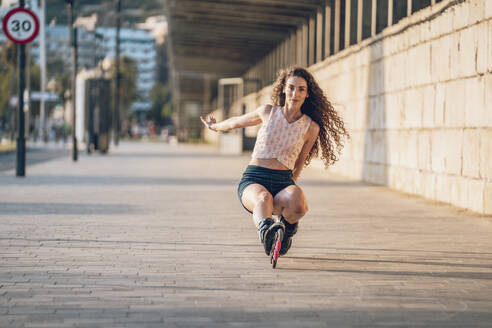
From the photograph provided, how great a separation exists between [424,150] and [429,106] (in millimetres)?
709

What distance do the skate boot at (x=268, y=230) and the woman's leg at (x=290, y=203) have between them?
1.10 feet

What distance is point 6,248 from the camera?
23.6ft

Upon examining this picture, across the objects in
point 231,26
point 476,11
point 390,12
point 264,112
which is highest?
point 231,26

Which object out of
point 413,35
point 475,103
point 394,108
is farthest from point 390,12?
point 475,103

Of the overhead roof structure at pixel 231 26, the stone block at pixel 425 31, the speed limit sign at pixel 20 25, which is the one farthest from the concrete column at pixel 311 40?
the stone block at pixel 425 31

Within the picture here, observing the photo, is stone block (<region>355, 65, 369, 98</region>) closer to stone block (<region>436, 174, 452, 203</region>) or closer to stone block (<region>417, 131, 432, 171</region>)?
stone block (<region>417, 131, 432, 171</region>)

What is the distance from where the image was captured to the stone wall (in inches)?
420

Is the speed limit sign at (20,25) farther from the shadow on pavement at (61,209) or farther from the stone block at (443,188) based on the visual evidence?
the stone block at (443,188)

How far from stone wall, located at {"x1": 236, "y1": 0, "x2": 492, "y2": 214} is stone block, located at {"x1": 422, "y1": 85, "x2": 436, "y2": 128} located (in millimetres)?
16

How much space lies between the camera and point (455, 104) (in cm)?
1170

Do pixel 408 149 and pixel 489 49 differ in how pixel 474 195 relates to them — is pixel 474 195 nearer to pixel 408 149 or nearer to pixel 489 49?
pixel 489 49

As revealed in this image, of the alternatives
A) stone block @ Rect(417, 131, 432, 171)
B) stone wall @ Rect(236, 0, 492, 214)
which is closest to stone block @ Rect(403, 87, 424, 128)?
stone wall @ Rect(236, 0, 492, 214)

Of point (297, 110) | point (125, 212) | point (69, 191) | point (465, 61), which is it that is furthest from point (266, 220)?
point (69, 191)

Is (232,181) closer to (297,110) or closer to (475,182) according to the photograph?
(475,182)
